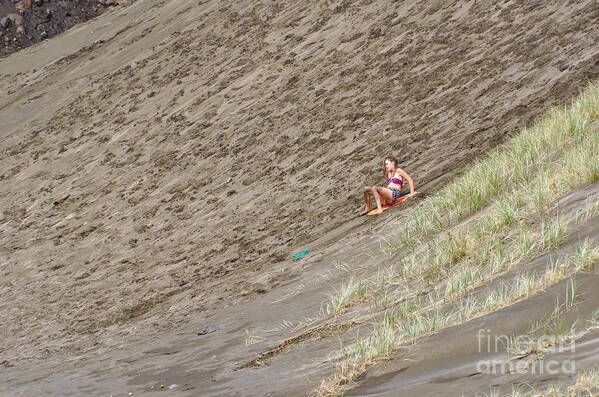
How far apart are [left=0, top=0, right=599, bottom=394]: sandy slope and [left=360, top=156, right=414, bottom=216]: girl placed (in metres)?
0.25

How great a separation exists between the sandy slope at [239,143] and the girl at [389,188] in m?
0.25

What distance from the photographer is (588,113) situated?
7426 millimetres

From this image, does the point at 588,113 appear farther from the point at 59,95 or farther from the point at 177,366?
the point at 59,95

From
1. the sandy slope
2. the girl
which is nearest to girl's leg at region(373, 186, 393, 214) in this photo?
the girl

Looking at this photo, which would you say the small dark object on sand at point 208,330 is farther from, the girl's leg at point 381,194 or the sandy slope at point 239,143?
the girl's leg at point 381,194

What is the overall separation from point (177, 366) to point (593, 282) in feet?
9.58

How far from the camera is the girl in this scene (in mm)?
8430

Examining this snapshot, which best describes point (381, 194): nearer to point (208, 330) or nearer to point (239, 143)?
point (208, 330)

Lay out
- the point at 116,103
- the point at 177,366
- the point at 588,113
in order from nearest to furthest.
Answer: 1. the point at 177,366
2. the point at 588,113
3. the point at 116,103

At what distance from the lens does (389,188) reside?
8.64 metres

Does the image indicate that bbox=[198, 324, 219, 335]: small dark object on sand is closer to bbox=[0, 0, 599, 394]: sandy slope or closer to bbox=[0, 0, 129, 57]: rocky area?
bbox=[0, 0, 599, 394]: sandy slope

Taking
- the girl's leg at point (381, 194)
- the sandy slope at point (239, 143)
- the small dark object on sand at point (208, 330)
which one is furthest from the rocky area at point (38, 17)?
the small dark object on sand at point (208, 330)

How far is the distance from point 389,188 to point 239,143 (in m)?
4.07

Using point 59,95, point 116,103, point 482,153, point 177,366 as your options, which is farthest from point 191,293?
point 59,95
